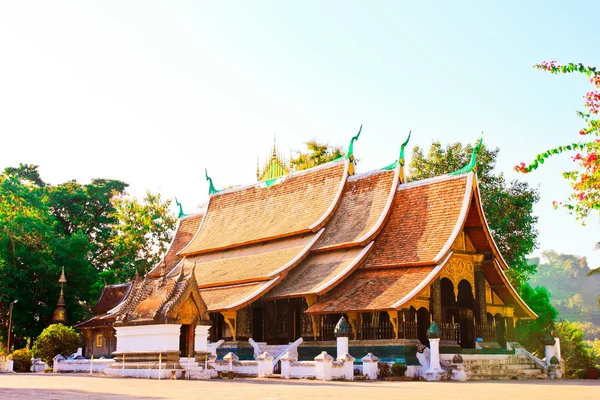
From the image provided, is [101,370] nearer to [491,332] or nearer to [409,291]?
[409,291]

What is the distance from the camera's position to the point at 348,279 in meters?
21.3

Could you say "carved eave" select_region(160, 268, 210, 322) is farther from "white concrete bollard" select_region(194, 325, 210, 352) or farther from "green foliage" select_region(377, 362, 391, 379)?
"green foliage" select_region(377, 362, 391, 379)

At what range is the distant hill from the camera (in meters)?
97.0

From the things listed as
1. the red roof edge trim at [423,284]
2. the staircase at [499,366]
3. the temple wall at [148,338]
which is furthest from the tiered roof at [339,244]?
the staircase at [499,366]

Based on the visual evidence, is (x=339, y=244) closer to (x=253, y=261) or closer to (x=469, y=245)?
(x=253, y=261)

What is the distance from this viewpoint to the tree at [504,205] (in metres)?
30.5

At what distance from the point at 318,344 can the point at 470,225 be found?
581 centimetres

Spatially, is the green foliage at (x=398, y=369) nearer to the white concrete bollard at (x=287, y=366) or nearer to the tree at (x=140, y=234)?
the white concrete bollard at (x=287, y=366)

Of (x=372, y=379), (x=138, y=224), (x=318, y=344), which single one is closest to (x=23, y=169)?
(x=138, y=224)

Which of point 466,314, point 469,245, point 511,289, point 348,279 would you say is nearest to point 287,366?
point 348,279

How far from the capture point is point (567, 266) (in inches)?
4766

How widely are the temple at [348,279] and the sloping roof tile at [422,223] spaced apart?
0.14ft

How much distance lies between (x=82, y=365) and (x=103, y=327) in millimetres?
8624

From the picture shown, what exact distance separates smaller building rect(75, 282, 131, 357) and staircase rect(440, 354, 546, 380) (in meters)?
14.2
